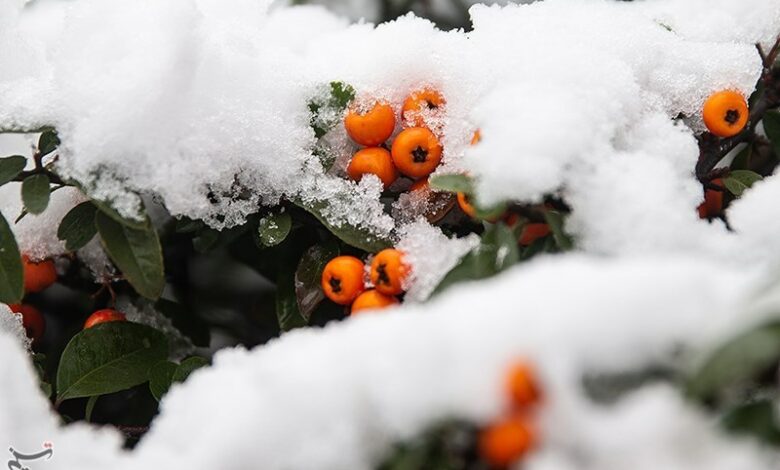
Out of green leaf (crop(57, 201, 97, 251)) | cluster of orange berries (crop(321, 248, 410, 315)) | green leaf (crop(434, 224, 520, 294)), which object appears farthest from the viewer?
green leaf (crop(57, 201, 97, 251))

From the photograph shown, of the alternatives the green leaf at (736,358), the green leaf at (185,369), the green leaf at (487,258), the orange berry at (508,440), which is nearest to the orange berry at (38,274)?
the green leaf at (185,369)

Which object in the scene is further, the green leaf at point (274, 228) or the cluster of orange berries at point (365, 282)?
the green leaf at point (274, 228)

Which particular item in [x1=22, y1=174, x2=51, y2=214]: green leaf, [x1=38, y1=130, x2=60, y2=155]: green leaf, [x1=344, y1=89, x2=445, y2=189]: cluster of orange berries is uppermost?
[x1=344, y1=89, x2=445, y2=189]: cluster of orange berries

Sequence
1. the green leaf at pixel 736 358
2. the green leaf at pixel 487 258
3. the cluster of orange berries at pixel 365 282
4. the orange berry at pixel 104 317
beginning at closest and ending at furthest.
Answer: the green leaf at pixel 736 358 → the green leaf at pixel 487 258 → the cluster of orange berries at pixel 365 282 → the orange berry at pixel 104 317

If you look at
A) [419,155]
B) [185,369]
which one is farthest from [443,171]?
[185,369]

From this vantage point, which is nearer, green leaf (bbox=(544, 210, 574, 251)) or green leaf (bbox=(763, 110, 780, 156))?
green leaf (bbox=(544, 210, 574, 251))

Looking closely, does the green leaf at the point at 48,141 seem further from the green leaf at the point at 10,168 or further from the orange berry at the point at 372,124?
the orange berry at the point at 372,124

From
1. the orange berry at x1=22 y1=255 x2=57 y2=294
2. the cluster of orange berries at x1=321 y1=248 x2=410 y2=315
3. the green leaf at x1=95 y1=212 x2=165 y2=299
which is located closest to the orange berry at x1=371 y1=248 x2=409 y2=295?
the cluster of orange berries at x1=321 y1=248 x2=410 y2=315

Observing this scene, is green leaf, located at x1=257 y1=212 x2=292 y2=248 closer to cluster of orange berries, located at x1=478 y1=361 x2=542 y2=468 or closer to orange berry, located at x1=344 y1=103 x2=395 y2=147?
orange berry, located at x1=344 y1=103 x2=395 y2=147
